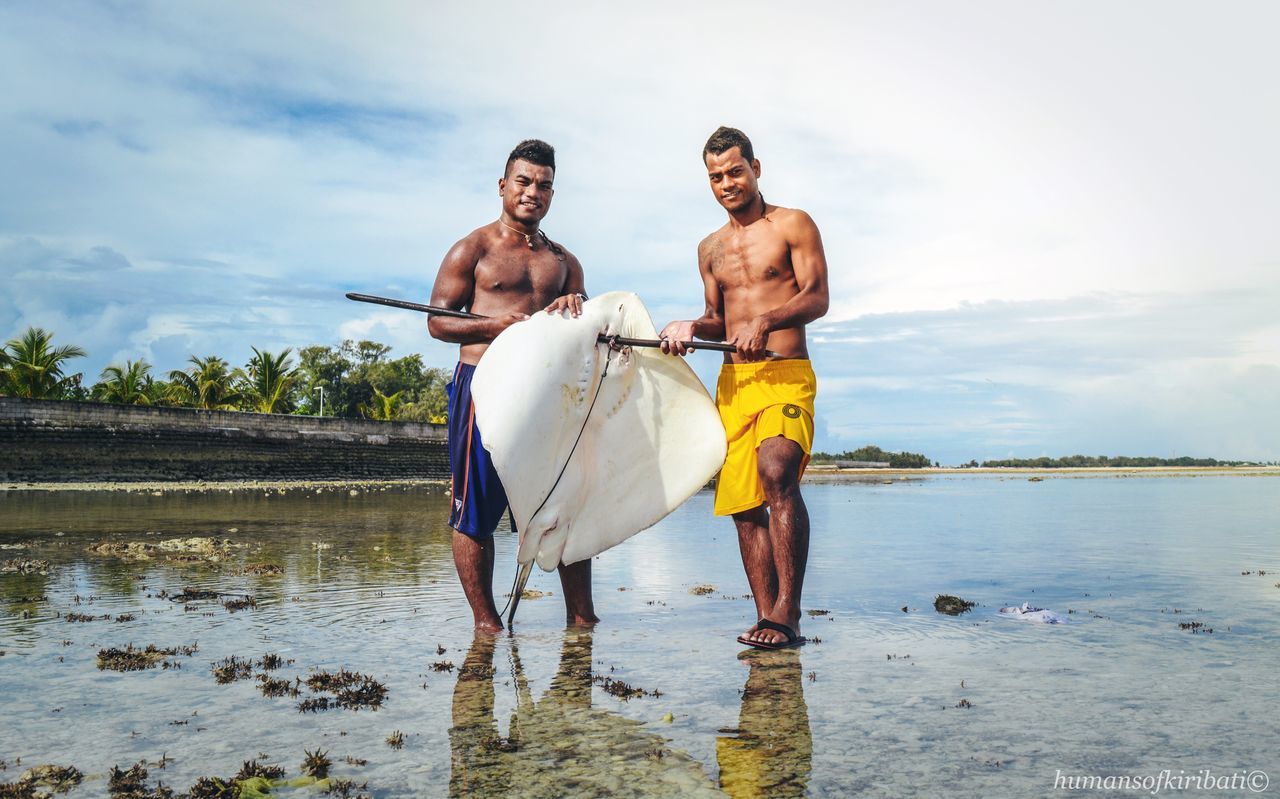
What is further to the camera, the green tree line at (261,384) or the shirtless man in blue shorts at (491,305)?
the green tree line at (261,384)

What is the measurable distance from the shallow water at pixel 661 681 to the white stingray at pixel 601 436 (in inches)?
21.8

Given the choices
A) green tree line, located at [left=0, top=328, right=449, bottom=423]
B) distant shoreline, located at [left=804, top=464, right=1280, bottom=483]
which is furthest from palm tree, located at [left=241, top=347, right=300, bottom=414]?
distant shoreline, located at [left=804, top=464, right=1280, bottom=483]

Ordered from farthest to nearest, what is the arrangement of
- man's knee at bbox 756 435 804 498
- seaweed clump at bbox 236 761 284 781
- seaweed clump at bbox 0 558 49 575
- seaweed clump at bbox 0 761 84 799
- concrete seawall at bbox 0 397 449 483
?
1. concrete seawall at bbox 0 397 449 483
2. seaweed clump at bbox 0 558 49 575
3. man's knee at bbox 756 435 804 498
4. seaweed clump at bbox 236 761 284 781
5. seaweed clump at bbox 0 761 84 799

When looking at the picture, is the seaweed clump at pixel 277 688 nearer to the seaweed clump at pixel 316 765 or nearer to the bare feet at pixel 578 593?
the seaweed clump at pixel 316 765

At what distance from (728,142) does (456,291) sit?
1.63 metres

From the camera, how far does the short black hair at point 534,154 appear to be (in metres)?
5.09

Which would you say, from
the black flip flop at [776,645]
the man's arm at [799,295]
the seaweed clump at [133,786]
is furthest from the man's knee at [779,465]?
the seaweed clump at [133,786]

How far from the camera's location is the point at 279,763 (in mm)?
2656

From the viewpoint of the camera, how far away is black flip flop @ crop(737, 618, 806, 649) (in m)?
4.23

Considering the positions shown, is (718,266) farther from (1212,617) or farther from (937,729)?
(1212,617)

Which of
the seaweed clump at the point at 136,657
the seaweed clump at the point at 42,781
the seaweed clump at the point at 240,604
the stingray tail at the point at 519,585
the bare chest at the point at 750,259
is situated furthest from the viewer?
the seaweed clump at the point at 240,604

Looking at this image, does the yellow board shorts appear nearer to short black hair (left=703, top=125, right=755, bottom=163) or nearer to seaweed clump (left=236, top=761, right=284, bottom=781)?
short black hair (left=703, top=125, right=755, bottom=163)

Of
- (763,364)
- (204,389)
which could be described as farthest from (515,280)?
(204,389)

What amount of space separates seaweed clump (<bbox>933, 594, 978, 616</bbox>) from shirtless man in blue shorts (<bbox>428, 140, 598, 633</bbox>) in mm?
2028
